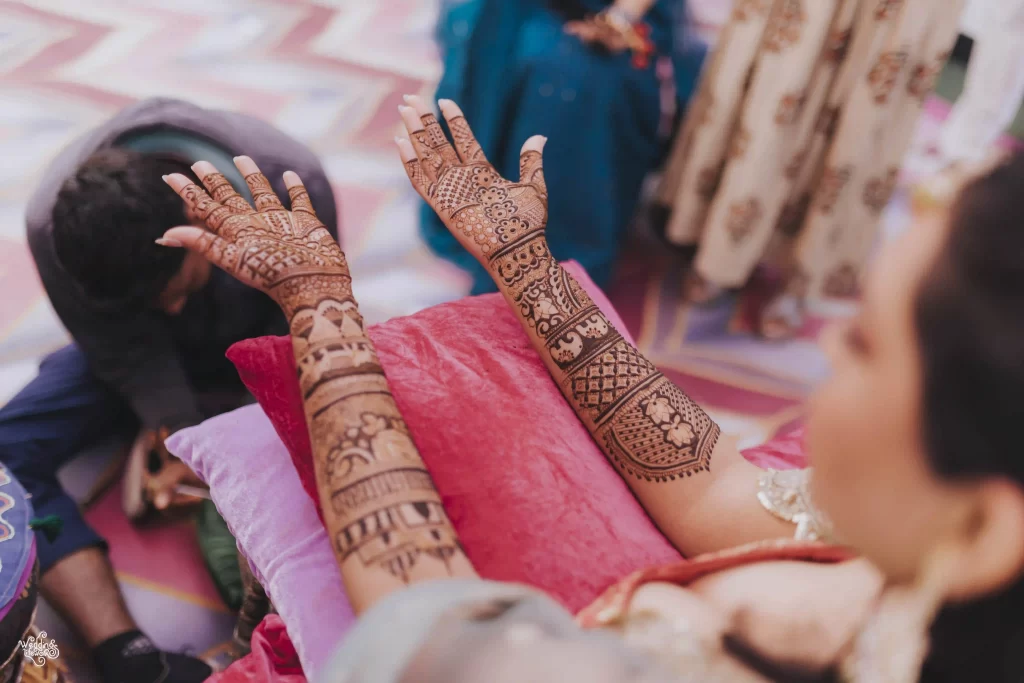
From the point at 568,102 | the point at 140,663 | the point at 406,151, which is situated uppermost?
the point at 568,102

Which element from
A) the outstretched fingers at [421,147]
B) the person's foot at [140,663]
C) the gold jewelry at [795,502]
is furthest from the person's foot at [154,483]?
the gold jewelry at [795,502]

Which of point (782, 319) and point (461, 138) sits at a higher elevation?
point (461, 138)

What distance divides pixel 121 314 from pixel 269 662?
69 centimetres

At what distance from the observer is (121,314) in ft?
4.13

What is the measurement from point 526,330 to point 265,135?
74 cm

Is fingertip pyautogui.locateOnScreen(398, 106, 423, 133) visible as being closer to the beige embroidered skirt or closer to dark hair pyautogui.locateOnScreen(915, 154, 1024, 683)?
dark hair pyautogui.locateOnScreen(915, 154, 1024, 683)

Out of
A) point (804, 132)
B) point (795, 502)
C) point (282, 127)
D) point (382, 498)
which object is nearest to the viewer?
point (382, 498)

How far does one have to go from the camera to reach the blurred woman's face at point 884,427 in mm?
471

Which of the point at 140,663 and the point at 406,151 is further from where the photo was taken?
the point at 140,663

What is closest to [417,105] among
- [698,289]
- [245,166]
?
[245,166]

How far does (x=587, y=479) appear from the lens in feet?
2.67

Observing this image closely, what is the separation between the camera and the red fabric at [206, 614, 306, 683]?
85 cm

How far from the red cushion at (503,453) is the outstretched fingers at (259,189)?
17 cm

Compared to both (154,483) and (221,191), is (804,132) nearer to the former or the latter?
(221,191)
